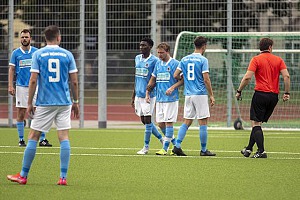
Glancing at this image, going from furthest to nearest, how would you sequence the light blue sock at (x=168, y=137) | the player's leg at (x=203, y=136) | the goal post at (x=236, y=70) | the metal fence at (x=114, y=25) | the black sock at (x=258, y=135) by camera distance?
the metal fence at (x=114, y=25) → the goal post at (x=236, y=70) → the light blue sock at (x=168, y=137) → the player's leg at (x=203, y=136) → the black sock at (x=258, y=135)

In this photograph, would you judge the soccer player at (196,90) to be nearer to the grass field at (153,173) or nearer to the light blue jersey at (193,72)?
the light blue jersey at (193,72)

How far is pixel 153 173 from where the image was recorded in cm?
1175

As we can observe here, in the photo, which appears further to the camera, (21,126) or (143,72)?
(21,126)

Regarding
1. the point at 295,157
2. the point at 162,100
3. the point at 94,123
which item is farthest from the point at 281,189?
the point at 94,123

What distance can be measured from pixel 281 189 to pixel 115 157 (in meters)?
4.67

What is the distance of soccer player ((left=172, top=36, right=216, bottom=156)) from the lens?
14562mm

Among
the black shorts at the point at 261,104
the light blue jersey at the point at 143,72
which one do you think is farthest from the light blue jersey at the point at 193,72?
the black shorts at the point at 261,104

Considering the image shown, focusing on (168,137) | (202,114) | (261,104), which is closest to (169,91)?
(202,114)

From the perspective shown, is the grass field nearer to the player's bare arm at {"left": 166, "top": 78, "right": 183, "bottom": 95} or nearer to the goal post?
the player's bare arm at {"left": 166, "top": 78, "right": 183, "bottom": 95}

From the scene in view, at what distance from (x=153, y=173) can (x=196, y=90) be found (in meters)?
3.28

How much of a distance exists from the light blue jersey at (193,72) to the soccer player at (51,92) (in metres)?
4.51

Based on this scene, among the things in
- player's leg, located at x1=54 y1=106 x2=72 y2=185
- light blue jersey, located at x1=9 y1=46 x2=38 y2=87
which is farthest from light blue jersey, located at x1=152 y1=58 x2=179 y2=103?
player's leg, located at x1=54 y1=106 x2=72 y2=185

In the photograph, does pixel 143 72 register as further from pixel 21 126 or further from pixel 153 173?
pixel 153 173

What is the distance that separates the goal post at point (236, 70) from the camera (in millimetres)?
23484
